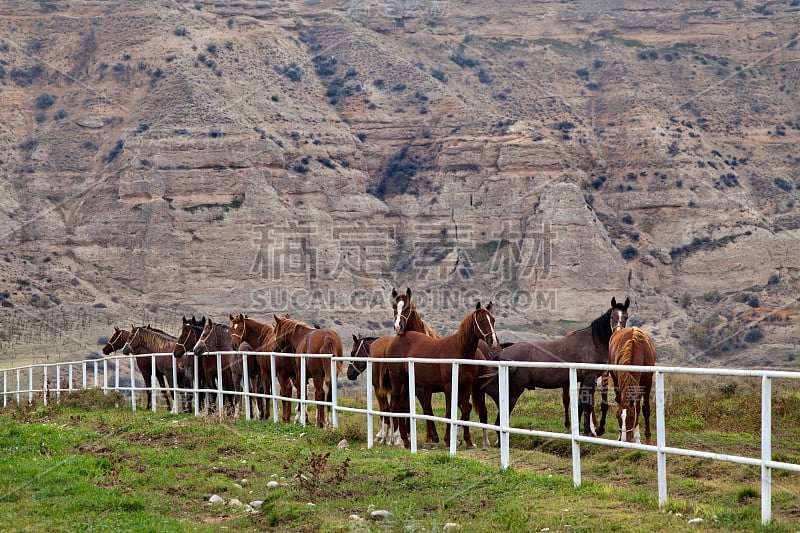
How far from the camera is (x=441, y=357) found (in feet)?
50.5

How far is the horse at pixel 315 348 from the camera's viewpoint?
730 inches

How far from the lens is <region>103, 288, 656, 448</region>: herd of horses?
15.2 m

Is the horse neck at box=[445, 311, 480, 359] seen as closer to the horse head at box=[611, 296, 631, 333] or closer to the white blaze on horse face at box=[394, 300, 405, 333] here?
the white blaze on horse face at box=[394, 300, 405, 333]

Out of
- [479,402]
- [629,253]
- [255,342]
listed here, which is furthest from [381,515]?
[629,253]

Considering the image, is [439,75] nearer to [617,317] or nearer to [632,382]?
[617,317]

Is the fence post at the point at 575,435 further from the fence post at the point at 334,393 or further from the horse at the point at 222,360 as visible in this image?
the horse at the point at 222,360

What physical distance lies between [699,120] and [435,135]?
28558 mm

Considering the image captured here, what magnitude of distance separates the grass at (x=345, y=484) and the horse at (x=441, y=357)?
74 centimetres

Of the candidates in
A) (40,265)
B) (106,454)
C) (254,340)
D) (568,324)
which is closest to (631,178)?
(568,324)

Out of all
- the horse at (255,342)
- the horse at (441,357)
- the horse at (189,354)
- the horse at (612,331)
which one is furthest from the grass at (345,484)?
the horse at (189,354)

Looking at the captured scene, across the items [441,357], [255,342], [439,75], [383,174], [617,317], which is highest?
[439,75]

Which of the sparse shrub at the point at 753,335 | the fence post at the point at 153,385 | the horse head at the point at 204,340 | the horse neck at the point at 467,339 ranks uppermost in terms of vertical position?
the horse neck at the point at 467,339

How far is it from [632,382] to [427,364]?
281 cm

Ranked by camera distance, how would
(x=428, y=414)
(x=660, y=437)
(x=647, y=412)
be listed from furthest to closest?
(x=647, y=412), (x=428, y=414), (x=660, y=437)
